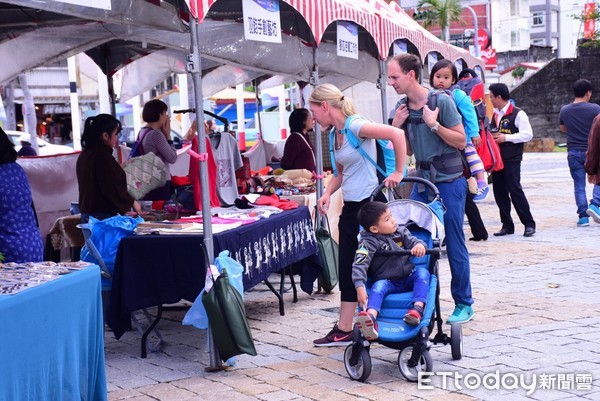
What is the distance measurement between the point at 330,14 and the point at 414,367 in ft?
13.3

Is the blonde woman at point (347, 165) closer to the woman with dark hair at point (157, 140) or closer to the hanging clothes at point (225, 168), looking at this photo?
the hanging clothes at point (225, 168)

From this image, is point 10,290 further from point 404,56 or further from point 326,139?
point 326,139

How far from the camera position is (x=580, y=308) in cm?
735

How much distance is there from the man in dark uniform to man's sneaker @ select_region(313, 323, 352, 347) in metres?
5.93

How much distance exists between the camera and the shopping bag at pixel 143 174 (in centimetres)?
783

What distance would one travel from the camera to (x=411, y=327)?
17.8ft

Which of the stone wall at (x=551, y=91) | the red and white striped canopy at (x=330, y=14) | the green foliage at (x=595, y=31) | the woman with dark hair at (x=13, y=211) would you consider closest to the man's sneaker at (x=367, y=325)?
the woman with dark hair at (x=13, y=211)

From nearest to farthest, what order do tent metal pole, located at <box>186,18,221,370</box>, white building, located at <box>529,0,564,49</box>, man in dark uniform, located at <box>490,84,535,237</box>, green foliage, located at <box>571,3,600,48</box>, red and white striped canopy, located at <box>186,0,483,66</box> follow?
tent metal pole, located at <box>186,18,221,370</box>, red and white striped canopy, located at <box>186,0,483,66</box>, man in dark uniform, located at <box>490,84,535,237</box>, green foliage, located at <box>571,3,600,48</box>, white building, located at <box>529,0,564,49</box>

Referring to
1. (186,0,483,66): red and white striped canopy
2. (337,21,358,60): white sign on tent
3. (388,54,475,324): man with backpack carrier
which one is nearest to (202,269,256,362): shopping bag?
(388,54,475,324): man with backpack carrier

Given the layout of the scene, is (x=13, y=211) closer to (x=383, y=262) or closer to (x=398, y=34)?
(x=383, y=262)

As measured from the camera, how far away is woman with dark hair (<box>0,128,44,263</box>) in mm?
5664

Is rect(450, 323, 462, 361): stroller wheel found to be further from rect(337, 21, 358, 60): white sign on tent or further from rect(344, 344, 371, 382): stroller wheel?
rect(337, 21, 358, 60): white sign on tent

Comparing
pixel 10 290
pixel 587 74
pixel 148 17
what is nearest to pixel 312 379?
pixel 10 290

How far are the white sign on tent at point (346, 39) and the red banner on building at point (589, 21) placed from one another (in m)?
28.8
